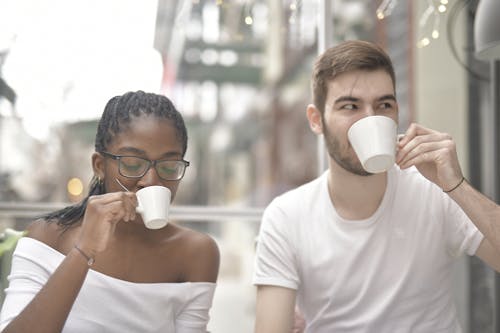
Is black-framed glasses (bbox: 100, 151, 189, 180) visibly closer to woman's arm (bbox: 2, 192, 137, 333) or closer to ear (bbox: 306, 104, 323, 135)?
woman's arm (bbox: 2, 192, 137, 333)

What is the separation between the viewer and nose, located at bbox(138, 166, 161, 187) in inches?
49.5

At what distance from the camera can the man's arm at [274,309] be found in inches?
56.9

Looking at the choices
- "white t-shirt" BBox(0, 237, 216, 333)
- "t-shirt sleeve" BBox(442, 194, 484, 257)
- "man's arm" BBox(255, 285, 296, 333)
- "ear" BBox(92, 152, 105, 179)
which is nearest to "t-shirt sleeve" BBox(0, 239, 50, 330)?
"white t-shirt" BBox(0, 237, 216, 333)

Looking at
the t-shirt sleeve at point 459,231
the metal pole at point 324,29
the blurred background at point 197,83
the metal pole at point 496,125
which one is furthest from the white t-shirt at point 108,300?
the metal pole at point 496,125

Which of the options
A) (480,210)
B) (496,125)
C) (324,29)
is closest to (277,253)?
(480,210)

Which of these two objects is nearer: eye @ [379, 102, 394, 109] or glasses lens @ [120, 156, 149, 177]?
glasses lens @ [120, 156, 149, 177]

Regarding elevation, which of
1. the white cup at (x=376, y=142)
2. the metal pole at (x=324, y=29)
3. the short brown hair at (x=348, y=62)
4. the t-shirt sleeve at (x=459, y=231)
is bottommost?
the t-shirt sleeve at (x=459, y=231)

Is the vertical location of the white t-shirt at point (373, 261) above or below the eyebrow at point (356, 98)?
below

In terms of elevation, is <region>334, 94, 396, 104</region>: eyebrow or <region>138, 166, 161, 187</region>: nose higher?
<region>334, 94, 396, 104</region>: eyebrow

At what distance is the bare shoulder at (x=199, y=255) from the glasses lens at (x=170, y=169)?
0.63ft

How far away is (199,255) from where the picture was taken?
1.45 metres

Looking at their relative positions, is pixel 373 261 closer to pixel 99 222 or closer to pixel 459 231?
pixel 459 231

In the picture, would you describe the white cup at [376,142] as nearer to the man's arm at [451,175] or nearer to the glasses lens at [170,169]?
the man's arm at [451,175]

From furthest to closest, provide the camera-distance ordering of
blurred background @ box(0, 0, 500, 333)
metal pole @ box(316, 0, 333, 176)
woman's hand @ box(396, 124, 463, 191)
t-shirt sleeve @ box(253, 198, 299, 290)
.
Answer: metal pole @ box(316, 0, 333, 176), blurred background @ box(0, 0, 500, 333), t-shirt sleeve @ box(253, 198, 299, 290), woman's hand @ box(396, 124, 463, 191)
